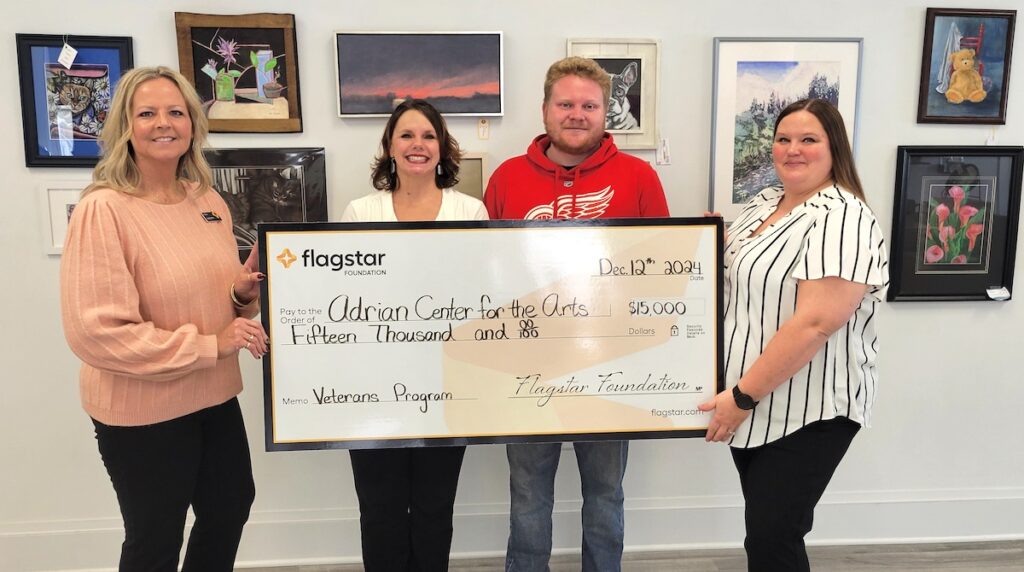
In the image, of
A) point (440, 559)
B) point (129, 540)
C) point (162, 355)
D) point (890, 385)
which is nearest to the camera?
point (162, 355)

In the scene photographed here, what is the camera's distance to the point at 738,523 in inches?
94.7

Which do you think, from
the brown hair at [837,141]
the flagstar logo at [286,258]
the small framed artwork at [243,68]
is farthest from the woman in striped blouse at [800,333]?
the small framed artwork at [243,68]

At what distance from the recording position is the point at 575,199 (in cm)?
171

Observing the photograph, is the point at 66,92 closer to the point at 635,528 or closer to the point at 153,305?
the point at 153,305

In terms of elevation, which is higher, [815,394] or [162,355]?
[162,355]

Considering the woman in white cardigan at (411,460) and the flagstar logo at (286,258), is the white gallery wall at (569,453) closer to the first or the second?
the woman in white cardigan at (411,460)

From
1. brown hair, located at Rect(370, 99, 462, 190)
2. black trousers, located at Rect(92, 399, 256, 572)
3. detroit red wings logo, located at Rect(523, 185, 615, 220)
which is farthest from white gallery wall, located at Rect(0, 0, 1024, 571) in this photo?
black trousers, located at Rect(92, 399, 256, 572)

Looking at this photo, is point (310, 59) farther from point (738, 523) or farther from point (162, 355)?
point (738, 523)

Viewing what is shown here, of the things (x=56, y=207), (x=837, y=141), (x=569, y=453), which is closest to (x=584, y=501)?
(x=569, y=453)

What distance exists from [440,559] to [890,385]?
1788 millimetres

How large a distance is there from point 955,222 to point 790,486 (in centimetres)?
145

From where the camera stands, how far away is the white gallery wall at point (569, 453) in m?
2.10

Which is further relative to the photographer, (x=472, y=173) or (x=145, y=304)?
(x=472, y=173)

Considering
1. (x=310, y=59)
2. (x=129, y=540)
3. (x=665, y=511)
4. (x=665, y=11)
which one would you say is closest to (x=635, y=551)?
(x=665, y=511)
